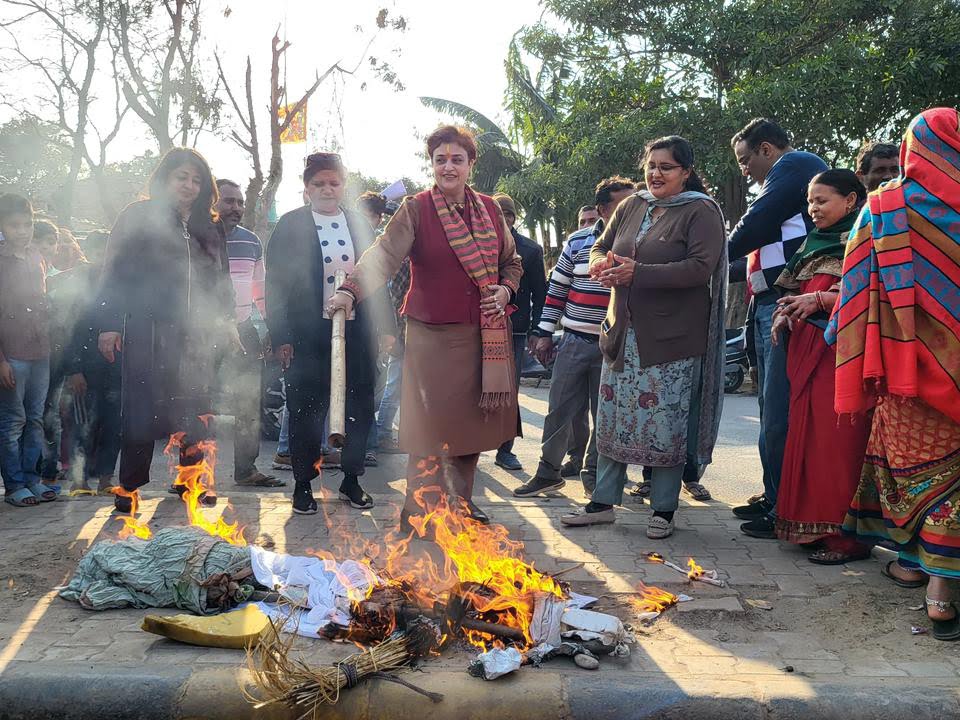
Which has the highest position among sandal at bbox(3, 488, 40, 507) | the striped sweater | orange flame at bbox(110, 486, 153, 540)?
the striped sweater

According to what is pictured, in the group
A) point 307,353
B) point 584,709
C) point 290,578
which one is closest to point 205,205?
point 307,353

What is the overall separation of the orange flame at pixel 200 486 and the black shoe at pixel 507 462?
8.20ft

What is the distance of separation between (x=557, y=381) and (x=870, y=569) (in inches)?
97.1

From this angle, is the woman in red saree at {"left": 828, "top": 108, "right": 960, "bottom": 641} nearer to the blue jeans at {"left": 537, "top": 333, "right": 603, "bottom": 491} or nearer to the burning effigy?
the burning effigy

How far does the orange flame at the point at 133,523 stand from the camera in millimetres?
4605

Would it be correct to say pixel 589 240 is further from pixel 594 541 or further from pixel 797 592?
pixel 797 592

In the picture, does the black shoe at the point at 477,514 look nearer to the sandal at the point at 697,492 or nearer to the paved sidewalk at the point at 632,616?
the paved sidewalk at the point at 632,616

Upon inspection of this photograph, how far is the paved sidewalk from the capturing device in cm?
295

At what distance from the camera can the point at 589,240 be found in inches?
248

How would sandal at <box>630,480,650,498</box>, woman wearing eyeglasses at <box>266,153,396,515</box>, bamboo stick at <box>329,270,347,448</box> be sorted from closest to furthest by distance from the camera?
bamboo stick at <box>329,270,347,448</box>, woman wearing eyeglasses at <box>266,153,396,515</box>, sandal at <box>630,480,650,498</box>

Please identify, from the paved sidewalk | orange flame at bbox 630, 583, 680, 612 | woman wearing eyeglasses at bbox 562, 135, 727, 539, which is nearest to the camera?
the paved sidewalk

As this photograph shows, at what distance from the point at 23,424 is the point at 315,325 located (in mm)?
2175

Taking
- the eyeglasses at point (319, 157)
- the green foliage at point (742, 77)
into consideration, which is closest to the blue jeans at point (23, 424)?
the eyeglasses at point (319, 157)

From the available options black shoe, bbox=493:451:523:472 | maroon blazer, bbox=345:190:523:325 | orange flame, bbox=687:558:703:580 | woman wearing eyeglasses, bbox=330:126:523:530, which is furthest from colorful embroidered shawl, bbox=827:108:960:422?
black shoe, bbox=493:451:523:472
